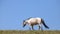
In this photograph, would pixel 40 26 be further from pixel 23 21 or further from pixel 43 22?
pixel 23 21

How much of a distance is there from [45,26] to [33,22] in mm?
1370

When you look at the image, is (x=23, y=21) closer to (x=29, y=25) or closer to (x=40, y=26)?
(x=29, y=25)

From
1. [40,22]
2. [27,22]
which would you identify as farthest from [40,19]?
[27,22]

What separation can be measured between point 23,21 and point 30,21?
1014mm

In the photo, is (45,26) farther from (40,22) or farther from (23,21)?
(23,21)

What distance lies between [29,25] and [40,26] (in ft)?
4.99

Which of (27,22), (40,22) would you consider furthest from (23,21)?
(40,22)

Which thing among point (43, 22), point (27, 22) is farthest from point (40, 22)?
point (27, 22)

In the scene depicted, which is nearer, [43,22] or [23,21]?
[43,22]

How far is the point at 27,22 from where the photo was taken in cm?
2341

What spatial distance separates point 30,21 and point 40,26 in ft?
4.86

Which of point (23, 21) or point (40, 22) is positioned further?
point (23, 21)

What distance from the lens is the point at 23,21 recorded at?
23.8 m

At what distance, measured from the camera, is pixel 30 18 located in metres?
23.3
